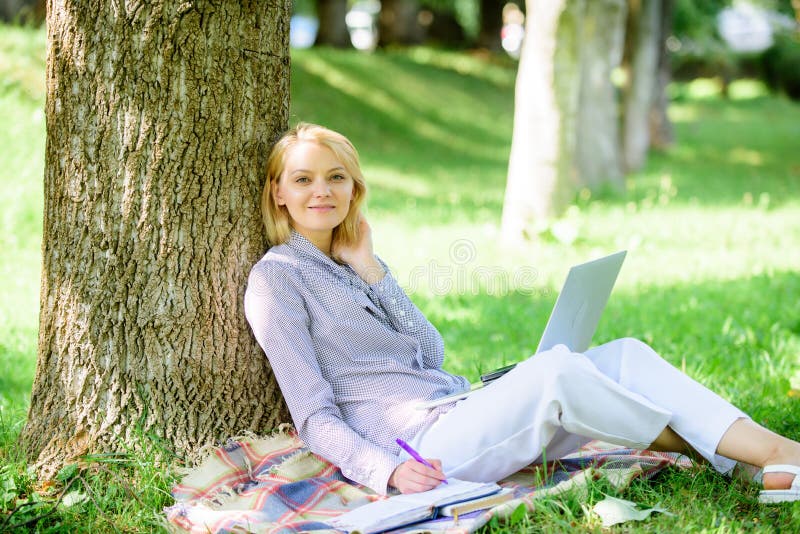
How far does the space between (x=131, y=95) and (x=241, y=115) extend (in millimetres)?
371

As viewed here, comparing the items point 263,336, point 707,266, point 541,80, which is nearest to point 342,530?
point 263,336

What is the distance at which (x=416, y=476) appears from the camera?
2.79m

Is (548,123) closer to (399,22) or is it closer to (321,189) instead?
Answer: (321,189)

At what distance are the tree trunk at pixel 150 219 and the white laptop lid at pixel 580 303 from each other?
1.07m

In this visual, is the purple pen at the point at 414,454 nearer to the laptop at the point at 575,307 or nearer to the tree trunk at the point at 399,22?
the laptop at the point at 575,307

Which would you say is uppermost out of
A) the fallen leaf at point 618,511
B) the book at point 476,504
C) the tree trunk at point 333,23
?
the tree trunk at point 333,23

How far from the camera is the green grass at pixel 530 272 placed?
118 inches

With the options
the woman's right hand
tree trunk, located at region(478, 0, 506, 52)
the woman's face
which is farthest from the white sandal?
tree trunk, located at region(478, 0, 506, 52)

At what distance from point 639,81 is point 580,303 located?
12238 millimetres

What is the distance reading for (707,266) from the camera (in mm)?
6969

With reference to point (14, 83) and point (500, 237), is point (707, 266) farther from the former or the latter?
point (14, 83)

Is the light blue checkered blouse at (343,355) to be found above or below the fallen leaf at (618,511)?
above

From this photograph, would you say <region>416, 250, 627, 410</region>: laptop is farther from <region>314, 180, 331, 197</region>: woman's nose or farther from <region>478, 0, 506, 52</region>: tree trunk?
<region>478, 0, 506, 52</region>: tree trunk

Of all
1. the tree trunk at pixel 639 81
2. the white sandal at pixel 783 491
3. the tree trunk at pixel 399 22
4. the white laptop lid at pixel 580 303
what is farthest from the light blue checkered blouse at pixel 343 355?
the tree trunk at pixel 399 22
